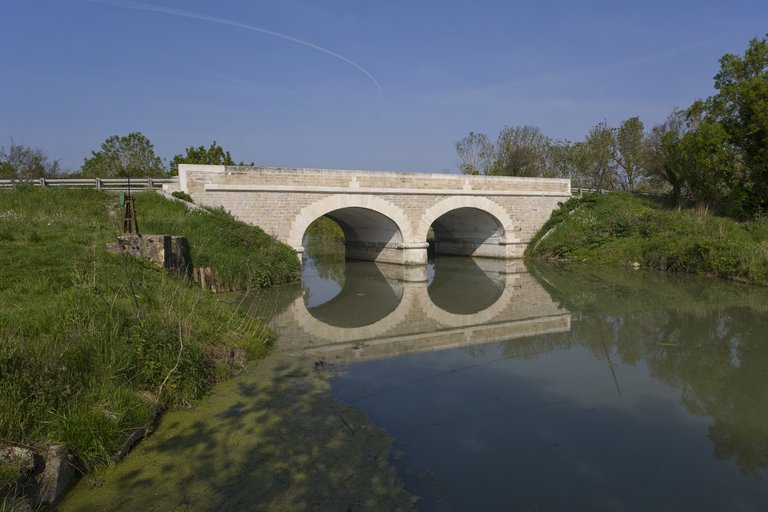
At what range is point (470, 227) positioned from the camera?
843 inches

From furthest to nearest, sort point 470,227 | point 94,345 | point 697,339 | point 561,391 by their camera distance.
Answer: point 470,227, point 697,339, point 561,391, point 94,345

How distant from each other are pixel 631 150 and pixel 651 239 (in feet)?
50.0

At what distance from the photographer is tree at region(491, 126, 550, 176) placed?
3074 cm

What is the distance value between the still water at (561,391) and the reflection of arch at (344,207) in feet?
13.6

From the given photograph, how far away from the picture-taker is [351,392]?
5.40m

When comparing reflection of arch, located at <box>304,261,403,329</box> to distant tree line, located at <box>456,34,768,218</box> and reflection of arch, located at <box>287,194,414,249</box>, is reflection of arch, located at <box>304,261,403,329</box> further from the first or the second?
distant tree line, located at <box>456,34,768,218</box>

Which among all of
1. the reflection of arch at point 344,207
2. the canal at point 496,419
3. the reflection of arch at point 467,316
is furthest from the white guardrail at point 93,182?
the reflection of arch at point 467,316

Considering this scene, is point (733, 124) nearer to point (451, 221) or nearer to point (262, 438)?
point (451, 221)

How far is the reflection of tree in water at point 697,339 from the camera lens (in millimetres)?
4641

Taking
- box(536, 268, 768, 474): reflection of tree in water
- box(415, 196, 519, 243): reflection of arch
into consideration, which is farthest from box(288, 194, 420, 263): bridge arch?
box(536, 268, 768, 474): reflection of tree in water

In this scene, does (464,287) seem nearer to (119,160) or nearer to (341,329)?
(341,329)

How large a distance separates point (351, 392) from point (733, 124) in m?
18.8

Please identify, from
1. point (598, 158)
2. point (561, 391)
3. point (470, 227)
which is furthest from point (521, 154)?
point (561, 391)

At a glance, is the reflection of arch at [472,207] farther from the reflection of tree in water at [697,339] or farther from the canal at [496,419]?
the canal at [496,419]
